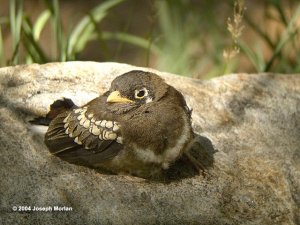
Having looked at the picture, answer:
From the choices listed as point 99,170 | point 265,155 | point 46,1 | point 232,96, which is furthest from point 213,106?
point 46,1

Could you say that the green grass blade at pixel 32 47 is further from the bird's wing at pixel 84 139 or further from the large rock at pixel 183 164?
the bird's wing at pixel 84 139

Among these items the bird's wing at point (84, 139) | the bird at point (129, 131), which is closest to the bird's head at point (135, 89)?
the bird at point (129, 131)

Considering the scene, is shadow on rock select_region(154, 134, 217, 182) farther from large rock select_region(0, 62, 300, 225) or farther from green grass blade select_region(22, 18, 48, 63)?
green grass blade select_region(22, 18, 48, 63)

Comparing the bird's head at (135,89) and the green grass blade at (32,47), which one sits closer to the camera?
the bird's head at (135,89)

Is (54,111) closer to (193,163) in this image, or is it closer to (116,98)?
(116,98)

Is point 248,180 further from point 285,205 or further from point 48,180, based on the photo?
point 48,180

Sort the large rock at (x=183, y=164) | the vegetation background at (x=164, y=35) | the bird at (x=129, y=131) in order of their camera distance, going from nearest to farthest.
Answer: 1. the large rock at (x=183, y=164)
2. the bird at (x=129, y=131)
3. the vegetation background at (x=164, y=35)
